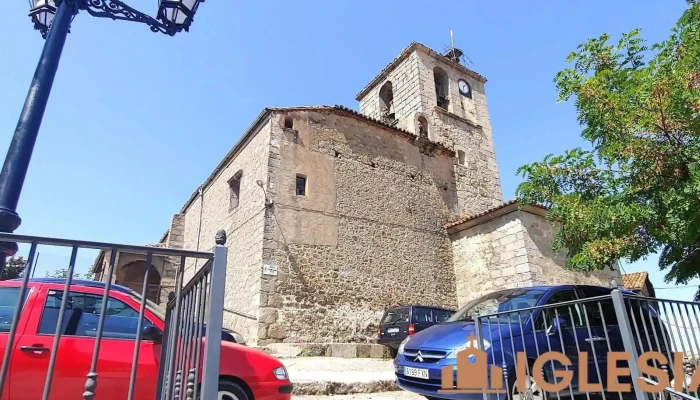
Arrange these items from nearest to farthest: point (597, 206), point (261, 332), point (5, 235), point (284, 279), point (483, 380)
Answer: point (5, 235)
point (483, 380)
point (597, 206)
point (261, 332)
point (284, 279)

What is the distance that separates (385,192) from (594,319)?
31.9 ft

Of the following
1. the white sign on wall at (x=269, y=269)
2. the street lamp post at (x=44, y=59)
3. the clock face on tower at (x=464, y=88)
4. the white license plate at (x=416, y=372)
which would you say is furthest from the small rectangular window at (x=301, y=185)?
the clock face on tower at (x=464, y=88)

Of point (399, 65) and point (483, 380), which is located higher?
point (399, 65)

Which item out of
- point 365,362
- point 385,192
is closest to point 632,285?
point 385,192

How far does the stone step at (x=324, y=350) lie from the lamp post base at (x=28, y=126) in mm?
7546

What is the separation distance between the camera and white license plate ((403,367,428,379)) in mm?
4438

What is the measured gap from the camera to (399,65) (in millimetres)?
19766

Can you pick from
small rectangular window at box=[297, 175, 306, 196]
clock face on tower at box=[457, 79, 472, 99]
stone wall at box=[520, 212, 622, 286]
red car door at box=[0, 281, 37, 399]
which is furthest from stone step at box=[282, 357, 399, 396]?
clock face on tower at box=[457, 79, 472, 99]

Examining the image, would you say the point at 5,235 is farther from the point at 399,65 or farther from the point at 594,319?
the point at 399,65

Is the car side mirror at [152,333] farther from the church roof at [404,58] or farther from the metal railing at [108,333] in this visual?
the church roof at [404,58]

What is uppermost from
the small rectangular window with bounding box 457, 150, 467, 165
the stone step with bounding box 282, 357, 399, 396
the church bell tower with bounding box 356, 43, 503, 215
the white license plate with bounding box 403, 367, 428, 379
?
the church bell tower with bounding box 356, 43, 503, 215

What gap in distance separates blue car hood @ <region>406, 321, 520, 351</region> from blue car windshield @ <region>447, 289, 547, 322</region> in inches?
11.1

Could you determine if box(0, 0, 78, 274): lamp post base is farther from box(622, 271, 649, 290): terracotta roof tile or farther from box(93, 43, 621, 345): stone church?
box(622, 271, 649, 290): terracotta roof tile

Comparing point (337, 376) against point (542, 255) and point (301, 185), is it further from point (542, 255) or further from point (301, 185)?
point (542, 255)
